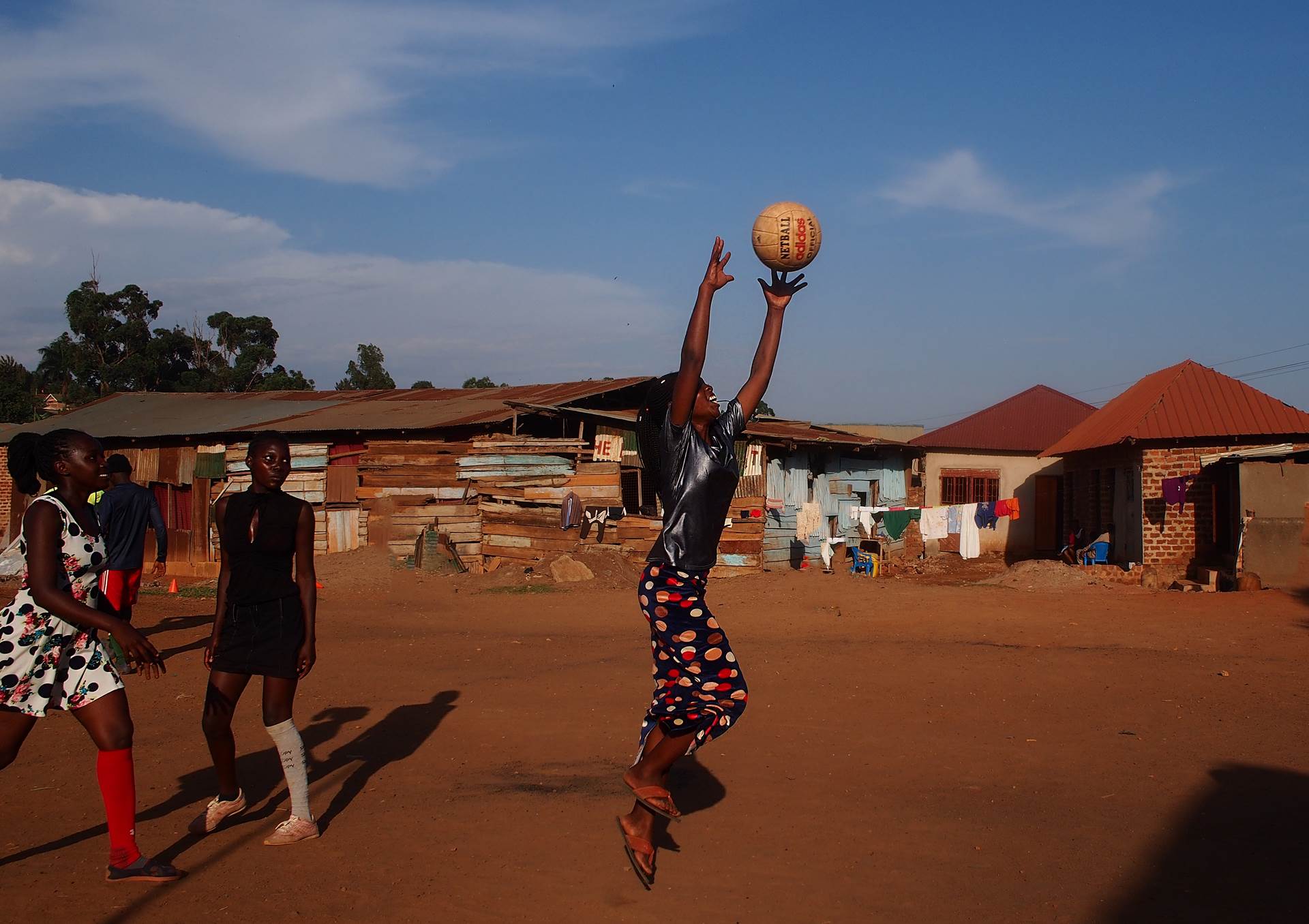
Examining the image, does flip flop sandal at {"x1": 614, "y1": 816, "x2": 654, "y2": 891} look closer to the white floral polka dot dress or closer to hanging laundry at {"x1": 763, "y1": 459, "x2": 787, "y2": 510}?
the white floral polka dot dress

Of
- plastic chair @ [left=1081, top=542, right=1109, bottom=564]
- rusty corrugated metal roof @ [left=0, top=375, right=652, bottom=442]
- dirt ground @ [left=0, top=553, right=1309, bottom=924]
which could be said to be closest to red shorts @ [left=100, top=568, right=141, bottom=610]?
dirt ground @ [left=0, top=553, right=1309, bottom=924]

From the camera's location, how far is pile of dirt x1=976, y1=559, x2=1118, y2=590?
660 inches

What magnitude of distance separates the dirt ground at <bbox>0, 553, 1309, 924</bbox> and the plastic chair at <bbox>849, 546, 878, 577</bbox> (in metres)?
12.0

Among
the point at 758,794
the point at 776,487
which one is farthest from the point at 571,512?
the point at 758,794

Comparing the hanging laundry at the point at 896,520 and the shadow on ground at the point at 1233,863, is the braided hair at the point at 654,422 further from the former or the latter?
the hanging laundry at the point at 896,520

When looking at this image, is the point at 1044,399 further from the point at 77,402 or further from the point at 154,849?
the point at 77,402

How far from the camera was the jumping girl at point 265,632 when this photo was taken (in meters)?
4.31

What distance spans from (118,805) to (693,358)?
2786mm

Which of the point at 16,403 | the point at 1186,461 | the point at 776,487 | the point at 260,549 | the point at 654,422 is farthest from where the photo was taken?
the point at 16,403

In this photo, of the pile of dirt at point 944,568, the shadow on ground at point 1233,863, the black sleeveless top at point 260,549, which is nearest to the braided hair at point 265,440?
the black sleeveless top at point 260,549

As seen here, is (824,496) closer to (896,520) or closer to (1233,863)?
(896,520)

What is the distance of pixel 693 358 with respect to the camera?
3.87m

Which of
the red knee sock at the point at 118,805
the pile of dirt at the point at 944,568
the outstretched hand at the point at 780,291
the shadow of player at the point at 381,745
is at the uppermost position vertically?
the outstretched hand at the point at 780,291

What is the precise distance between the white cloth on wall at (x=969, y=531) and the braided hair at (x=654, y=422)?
20119 mm
